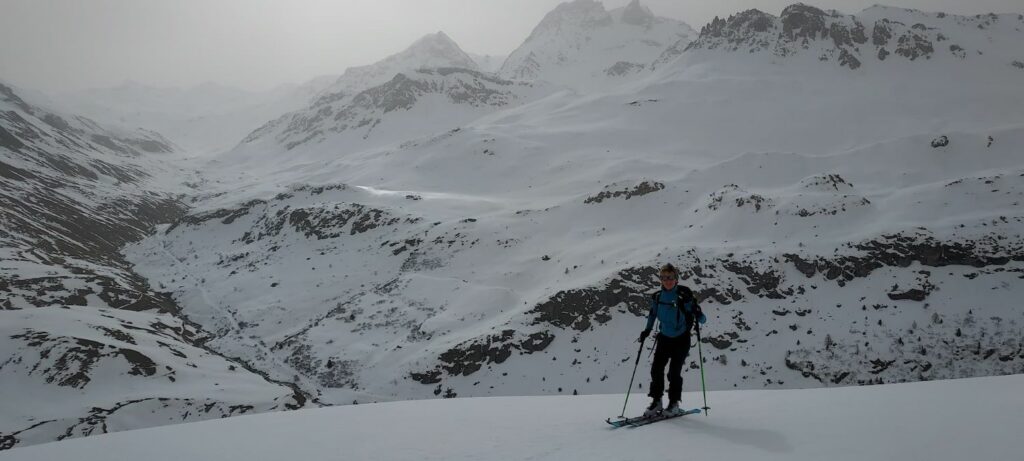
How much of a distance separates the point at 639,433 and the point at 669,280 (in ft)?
8.32

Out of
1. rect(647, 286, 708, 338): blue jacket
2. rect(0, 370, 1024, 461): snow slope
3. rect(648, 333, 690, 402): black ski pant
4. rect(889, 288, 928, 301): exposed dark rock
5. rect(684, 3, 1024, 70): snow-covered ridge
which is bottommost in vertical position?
rect(0, 370, 1024, 461): snow slope

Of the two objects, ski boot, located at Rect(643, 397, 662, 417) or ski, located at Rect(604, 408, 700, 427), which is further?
ski boot, located at Rect(643, 397, 662, 417)

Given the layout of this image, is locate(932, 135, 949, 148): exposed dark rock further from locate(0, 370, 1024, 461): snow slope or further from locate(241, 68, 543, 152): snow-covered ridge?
Result: locate(241, 68, 543, 152): snow-covered ridge

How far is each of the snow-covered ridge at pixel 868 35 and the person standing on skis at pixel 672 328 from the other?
357 feet

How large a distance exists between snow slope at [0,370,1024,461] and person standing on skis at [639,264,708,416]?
21.4 inches

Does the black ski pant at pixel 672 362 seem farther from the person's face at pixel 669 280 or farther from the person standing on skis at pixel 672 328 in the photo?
the person's face at pixel 669 280

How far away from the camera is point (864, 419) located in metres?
6.52

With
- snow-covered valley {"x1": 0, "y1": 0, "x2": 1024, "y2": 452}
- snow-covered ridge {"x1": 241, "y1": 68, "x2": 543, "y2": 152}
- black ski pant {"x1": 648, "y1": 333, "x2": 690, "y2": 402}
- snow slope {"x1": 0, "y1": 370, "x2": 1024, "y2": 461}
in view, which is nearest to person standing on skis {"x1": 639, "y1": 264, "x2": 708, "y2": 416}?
black ski pant {"x1": 648, "y1": 333, "x2": 690, "y2": 402}

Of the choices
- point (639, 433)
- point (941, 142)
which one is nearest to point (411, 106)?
point (941, 142)

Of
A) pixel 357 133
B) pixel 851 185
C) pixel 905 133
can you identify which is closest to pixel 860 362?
pixel 851 185

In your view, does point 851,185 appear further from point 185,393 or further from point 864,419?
point 185,393

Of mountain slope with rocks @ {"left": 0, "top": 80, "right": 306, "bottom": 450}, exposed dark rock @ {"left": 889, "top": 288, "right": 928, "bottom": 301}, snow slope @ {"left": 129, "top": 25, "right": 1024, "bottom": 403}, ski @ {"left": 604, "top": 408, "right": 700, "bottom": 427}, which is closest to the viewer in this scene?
ski @ {"left": 604, "top": 408, "right": 700, "bottom": 427}

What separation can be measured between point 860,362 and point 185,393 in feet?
122

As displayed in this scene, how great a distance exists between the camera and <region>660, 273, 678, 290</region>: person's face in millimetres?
8242
